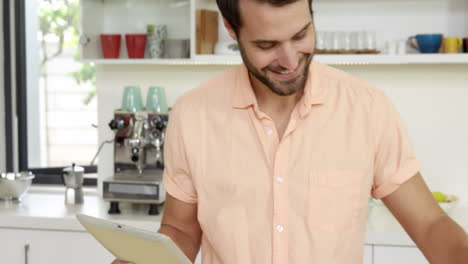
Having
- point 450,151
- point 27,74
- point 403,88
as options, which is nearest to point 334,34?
point 403,88

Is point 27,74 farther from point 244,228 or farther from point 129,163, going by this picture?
point 244,228

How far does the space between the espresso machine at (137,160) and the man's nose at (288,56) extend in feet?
5.25

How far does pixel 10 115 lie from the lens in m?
3.66

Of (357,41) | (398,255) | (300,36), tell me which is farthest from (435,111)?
(300,36)

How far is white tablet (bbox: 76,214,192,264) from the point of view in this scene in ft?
4.18

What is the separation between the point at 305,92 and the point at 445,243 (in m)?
0.46

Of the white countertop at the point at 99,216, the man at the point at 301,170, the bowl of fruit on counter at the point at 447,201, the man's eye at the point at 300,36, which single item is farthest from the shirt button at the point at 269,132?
the bowl of fruit on counter at the point at 447,201

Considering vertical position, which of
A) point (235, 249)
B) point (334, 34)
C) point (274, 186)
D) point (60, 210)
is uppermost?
point (334, 34)

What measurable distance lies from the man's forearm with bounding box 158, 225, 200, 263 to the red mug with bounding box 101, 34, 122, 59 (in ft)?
5.58

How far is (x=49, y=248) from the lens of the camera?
2.92m

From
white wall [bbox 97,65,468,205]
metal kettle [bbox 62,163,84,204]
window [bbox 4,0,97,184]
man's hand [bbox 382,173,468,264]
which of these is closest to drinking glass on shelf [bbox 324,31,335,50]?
white wall [bbox 97,65,468,205]

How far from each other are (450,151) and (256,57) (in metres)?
1.98

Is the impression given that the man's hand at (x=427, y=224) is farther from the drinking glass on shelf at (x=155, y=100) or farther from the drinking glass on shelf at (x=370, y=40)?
the drinking glass on shelf at (x=155, y=100)

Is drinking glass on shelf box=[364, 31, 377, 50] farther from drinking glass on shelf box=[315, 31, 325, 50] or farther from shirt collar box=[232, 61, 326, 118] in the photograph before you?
shirt collar box=[232, 61, 326, 118]
